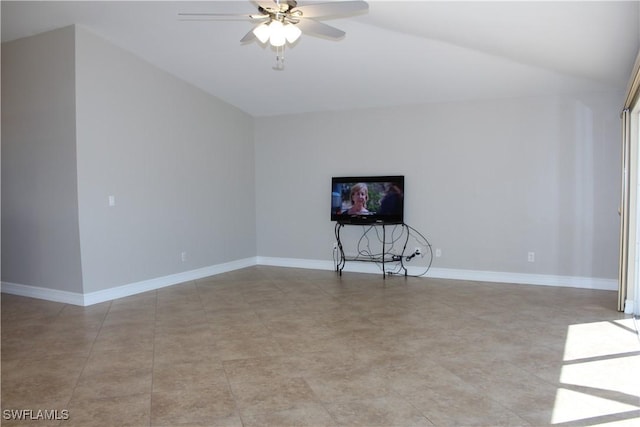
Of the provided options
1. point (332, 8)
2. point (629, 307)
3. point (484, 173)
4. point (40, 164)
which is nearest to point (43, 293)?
point (40, 164)

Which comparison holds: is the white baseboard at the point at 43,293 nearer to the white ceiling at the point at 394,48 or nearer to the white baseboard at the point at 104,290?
the white baseboard at the point at 104,290

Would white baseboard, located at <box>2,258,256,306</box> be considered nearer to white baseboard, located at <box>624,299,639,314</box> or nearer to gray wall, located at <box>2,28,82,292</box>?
gray wall, located at <box>2,28,82,292</box>

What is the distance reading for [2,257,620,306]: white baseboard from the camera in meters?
4.89

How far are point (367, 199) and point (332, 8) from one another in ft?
11.6

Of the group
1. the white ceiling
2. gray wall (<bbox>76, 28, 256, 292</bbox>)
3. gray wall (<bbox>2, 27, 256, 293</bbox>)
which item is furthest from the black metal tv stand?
gray wall (<bbox>2, 27, 256, 293</bbox>)

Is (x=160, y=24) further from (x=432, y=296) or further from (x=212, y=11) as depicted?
(x=432, y=296)

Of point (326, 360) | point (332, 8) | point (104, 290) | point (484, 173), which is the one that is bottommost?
point (326, 360)

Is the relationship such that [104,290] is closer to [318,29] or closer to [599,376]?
[318,29]

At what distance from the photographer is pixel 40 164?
495cm

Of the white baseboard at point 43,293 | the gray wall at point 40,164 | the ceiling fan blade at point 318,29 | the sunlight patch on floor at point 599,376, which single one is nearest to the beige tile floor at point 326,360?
the sunlight patch on floor at point 599,376

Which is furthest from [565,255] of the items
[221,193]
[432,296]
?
[221,193]

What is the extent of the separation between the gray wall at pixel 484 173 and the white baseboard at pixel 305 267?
0.09m

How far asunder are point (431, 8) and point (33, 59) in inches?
171

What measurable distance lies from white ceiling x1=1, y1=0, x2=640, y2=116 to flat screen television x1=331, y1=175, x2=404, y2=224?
3.68 ft
